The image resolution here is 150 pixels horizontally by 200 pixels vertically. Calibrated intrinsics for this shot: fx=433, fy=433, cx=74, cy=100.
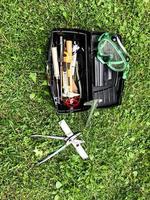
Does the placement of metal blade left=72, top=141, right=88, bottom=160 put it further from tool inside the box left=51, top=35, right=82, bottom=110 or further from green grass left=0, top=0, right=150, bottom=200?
tool inside the box left=51, top=35, right=82, bottom=110

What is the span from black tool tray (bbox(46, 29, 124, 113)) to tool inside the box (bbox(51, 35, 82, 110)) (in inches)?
0.8

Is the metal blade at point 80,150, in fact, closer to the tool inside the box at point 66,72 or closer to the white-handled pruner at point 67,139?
the white-handled pruner at point 67,139

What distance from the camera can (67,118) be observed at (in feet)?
9.46

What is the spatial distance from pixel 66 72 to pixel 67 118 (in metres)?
0.34

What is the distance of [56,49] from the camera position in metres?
2.70

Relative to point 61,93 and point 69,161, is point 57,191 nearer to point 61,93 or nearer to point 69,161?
point 69,161

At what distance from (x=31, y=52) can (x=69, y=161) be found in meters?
0.76

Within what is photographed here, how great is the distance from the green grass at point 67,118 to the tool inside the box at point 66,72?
13 cm

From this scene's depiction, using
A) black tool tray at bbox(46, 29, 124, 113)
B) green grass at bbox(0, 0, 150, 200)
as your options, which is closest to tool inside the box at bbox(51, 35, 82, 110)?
black tool tray at bbox(46, 29, 124, 113)

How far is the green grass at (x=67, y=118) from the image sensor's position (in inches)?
110

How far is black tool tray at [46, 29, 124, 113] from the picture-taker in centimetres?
270

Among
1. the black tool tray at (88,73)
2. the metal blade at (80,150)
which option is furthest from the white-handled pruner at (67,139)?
the black tool tray at (88,73)

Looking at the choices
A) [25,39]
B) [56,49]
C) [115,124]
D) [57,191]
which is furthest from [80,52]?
[57,191]

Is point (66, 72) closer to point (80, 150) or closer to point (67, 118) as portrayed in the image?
point (67, 118)
